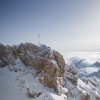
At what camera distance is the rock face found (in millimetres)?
53594

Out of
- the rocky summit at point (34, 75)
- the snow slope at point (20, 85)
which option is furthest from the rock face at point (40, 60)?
the snow slope at point (20, 85)

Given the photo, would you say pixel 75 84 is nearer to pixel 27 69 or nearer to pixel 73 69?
pixel 73 69

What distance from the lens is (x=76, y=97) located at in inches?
2283

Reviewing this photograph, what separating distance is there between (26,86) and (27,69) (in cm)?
750

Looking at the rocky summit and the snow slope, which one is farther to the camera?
the rocky summit

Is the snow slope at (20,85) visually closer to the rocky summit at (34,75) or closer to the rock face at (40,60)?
the rocky summit at (34,75)

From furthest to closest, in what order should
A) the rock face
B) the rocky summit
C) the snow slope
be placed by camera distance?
the rock face
the rocky summit
the snow slope

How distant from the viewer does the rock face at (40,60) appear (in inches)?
2110

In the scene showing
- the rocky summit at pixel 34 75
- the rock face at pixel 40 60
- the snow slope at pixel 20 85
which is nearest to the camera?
the snow slope at pixel 20 85

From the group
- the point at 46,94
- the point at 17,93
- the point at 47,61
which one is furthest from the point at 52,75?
the point at 17,93

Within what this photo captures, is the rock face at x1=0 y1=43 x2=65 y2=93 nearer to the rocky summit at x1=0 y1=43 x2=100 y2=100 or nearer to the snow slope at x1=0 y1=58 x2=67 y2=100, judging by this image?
the rocky summit at x1=0 y1=43 x2=100 y2=100

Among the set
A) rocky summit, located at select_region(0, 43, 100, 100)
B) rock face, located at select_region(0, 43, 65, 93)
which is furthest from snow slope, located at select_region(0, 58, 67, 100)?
rock face, located at select_region(0, 43, 65, 93)

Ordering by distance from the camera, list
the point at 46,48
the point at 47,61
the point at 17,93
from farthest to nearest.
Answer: the point at 46,48, the point at 47,61, the point at 17,93

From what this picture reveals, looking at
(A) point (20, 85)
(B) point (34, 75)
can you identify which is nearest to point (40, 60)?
(B) point (34, 75)
